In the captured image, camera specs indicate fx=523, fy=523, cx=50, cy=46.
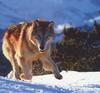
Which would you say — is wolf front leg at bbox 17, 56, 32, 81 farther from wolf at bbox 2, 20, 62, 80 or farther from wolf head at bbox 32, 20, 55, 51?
wolf head at bbox 32, 20, 55, 51

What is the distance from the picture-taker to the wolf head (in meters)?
10.3

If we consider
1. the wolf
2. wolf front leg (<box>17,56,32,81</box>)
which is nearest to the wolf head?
the wolf

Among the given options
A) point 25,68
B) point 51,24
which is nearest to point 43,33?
point 51,24

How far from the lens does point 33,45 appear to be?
10781 millimetres

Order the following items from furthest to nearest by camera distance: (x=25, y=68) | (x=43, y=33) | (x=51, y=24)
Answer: (x=25, y=68)
(x=51, y=24)
(x=43, y=33)

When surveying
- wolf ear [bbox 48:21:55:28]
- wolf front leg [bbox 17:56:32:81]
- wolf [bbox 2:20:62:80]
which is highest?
wolf ear [bbox 48:21:55:28]

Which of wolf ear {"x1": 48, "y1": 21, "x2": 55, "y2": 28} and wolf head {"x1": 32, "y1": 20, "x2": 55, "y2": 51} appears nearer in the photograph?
wolf head {"x1": 32, "y1": 20, "x2": 55, "y2": 51}

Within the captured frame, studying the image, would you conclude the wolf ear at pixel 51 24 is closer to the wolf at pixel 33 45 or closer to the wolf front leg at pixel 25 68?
the wolf at pixel 33 45

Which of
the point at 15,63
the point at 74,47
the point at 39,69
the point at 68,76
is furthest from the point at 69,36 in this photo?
the point at 15,63

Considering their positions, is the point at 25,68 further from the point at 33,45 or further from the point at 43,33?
the point at 43,33

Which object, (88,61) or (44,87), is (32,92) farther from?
(88,61)

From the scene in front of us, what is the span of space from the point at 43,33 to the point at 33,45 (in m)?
0.45

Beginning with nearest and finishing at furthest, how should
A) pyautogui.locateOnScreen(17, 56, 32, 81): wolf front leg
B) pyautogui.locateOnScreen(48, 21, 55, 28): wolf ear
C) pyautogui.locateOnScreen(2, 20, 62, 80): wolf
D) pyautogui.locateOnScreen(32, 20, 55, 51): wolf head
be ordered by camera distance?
pyautogui.locateOnScreen(32, 20, 55, 51): wolf head, pyautogui.locateOnScreen(2, 20, 62, 80): wolf, pyautogui.locateOnScreen(48, 21, 55, 28): wolf ear, pyautogui.locateOnScreen(17, 56, 32, 81): wolf front leg

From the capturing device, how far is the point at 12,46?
38.9 ft
